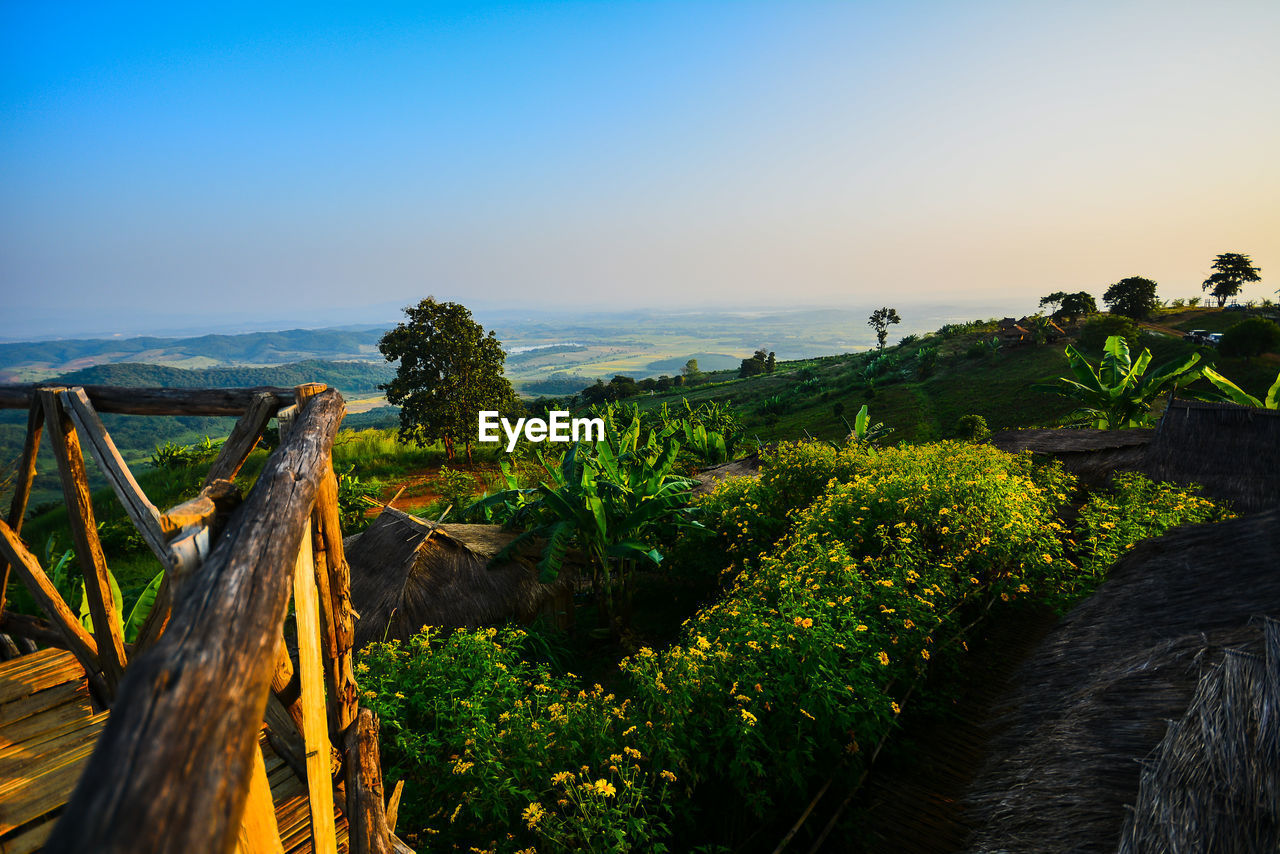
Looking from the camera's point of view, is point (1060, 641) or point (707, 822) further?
point (1060, 641)

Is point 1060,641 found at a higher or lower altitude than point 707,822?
higher

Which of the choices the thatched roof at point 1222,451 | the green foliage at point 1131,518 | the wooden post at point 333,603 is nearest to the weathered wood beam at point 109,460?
the wooden post at point 333,603

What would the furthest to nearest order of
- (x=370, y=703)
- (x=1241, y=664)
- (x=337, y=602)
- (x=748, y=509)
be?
(x=748, y=509)
(x=370, y=703)
(x=1241, y=664)
(x=337, y=602)

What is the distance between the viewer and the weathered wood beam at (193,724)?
0.64 metres

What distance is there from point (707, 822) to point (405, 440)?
610 inches

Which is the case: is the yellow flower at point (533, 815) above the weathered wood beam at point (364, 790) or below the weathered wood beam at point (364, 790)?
below

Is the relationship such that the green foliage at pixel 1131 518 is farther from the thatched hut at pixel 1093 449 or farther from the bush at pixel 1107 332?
the bush at pixel 1107 332

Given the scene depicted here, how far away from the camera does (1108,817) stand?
2.54 meters

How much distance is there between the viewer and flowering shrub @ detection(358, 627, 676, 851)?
8.43 ft

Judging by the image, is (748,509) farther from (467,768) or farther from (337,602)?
(337,602)

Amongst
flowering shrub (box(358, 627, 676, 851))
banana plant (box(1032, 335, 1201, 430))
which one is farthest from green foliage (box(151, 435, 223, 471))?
banana plant (box(1032, 335, 1201, 430))

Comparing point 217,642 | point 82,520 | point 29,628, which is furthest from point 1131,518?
point 29,628

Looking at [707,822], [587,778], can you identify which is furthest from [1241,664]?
[587,778]

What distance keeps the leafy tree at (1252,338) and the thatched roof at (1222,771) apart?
839 inches
